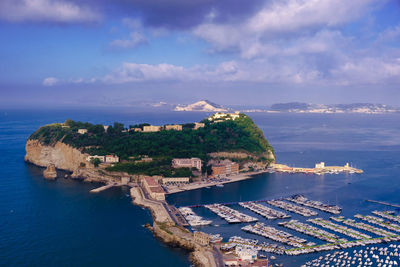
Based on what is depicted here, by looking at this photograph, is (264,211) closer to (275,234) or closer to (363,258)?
(275,234)

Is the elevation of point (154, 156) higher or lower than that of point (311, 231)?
higher

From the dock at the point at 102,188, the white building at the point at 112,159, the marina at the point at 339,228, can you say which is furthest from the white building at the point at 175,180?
the marina at the point at 339,228

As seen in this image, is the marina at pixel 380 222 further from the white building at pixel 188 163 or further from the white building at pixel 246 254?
the white building at pixel 188 163

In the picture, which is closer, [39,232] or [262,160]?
[39,232]

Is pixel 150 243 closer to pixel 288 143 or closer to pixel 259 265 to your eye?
pixel 259 265

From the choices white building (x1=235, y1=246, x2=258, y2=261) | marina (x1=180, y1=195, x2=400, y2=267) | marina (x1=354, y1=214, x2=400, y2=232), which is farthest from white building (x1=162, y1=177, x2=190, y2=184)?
white building (x1=235, y1=246, x2=258, y2=261)

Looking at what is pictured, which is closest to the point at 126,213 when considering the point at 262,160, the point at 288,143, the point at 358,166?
the point at 262,160

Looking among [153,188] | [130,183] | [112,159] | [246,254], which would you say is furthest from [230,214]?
[112,159]
